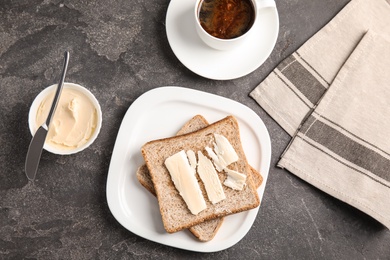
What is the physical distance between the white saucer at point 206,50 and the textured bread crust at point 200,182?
7.3 inches

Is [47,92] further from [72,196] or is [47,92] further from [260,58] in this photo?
[260,58]

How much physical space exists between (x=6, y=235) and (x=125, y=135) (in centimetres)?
56

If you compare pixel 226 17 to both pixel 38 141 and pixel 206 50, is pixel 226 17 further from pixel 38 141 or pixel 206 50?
pixel 38 141

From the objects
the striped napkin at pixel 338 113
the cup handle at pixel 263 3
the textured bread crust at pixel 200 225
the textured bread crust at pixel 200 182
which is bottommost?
the textured bread crust at pixel 200 225

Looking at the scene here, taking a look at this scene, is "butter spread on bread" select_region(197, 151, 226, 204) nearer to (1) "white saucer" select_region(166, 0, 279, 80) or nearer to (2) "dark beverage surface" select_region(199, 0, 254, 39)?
(1) "white saucer" select_region(166, 0, 279, 80)

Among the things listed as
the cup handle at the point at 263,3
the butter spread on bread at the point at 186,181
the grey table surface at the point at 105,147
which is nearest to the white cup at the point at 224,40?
the cup handle at the point at 263,3

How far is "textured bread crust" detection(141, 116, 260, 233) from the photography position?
6.42ft

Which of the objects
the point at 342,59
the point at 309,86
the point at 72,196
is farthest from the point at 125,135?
the point at 342,59

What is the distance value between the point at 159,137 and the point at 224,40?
43 centimetres

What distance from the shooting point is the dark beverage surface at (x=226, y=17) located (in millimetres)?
1979

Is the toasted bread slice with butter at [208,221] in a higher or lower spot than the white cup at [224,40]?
lower

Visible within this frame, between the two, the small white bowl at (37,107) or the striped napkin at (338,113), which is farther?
the striped napkin at (338,113)

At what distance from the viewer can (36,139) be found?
1.89 meters

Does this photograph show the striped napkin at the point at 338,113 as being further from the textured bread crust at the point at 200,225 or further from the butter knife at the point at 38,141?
the butter knife at the point at 38,141
